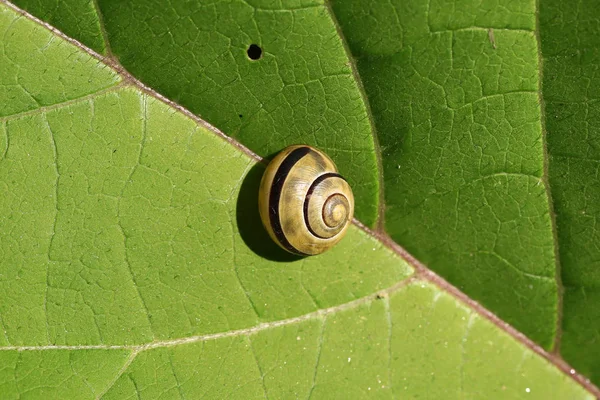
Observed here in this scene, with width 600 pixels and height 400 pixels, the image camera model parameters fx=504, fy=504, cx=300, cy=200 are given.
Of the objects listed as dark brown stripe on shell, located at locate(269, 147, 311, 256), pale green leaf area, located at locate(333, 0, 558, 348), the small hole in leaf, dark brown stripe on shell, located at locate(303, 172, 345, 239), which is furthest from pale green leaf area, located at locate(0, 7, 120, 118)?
pale green leaf area, located at locate(333, 0, 558, 348)

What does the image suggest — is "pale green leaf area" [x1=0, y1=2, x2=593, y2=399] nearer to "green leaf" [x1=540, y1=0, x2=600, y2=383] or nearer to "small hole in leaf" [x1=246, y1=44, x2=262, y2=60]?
"green leaf" [x1=540, y1=0, x2=600, y2=383]

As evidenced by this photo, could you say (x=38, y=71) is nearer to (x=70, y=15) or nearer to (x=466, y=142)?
(x=70, y=15)

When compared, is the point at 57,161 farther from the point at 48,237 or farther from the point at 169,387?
the point at 169,387

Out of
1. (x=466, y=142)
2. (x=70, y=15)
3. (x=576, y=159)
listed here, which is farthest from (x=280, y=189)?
(x=576, y=159)

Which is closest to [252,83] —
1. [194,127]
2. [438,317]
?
[194,127]

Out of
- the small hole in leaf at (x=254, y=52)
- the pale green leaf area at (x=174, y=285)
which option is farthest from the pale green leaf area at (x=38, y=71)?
the small hole in leaf at (x=254, y=52)

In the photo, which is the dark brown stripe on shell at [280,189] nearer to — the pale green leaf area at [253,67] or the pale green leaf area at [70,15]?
the pale green leaf area at [253,67]
